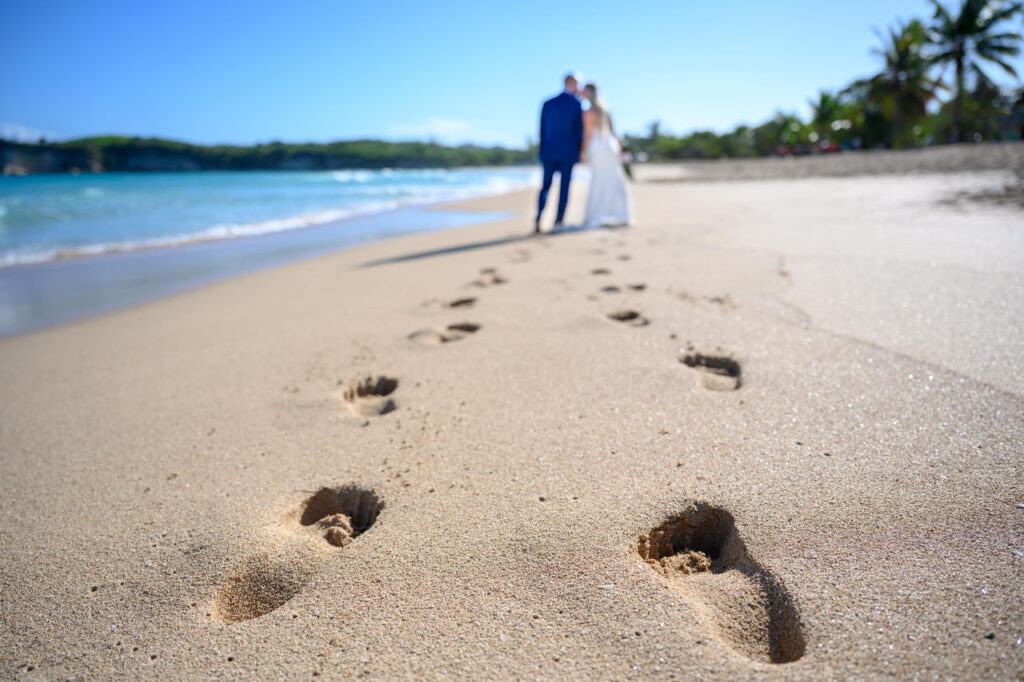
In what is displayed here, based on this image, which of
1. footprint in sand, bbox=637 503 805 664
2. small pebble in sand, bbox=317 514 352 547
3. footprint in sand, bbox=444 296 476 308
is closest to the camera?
footprint in sand, bbox=637 503 805 664

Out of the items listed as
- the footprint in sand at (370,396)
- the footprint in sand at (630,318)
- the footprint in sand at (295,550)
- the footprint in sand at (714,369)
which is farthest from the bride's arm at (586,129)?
the footprint in sand at (295,550)

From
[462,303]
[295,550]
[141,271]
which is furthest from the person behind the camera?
[141,271]

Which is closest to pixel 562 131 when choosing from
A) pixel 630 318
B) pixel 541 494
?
pixel 630 318

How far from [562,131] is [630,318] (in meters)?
4.08

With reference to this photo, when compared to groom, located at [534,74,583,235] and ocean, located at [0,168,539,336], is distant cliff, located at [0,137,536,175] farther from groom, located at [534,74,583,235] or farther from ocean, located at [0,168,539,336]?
groom, located at [534,74,583,235]

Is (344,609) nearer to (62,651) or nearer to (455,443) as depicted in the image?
(62,651)

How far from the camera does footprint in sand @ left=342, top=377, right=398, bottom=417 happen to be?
75.4 inches

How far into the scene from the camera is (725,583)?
1.06m

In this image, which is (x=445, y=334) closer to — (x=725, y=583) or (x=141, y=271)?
(x=725, y=583)

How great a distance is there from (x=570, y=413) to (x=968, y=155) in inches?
561

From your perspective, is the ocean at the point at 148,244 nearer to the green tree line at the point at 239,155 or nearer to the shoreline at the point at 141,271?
the shoreline at the point at 141,271

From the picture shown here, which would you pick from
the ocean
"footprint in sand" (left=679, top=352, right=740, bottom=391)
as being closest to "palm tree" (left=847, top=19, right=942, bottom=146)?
the ocean

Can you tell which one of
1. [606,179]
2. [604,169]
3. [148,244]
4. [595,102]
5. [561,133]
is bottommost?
[148,244]

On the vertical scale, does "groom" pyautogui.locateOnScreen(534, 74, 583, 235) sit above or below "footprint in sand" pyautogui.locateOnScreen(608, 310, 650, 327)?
above
